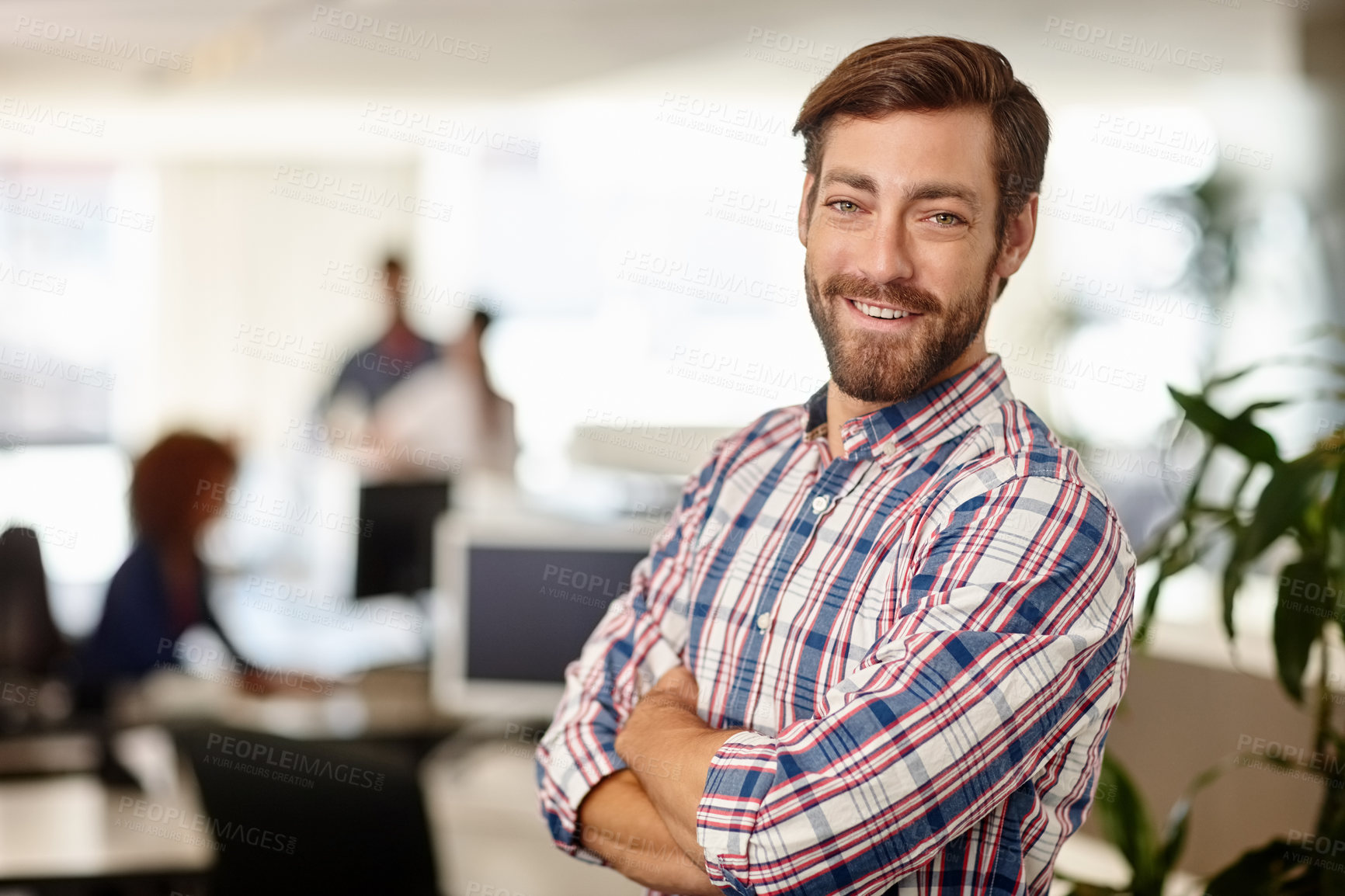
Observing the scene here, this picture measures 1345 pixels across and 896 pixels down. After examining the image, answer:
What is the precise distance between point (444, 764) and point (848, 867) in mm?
1751

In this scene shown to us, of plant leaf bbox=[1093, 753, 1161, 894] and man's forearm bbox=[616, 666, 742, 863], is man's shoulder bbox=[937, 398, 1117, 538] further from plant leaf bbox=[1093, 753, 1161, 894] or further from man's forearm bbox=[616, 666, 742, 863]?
plant leaf bbox=[1093, 753, 1161, 894]

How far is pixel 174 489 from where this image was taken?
3.22m

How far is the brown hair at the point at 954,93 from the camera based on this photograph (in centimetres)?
114

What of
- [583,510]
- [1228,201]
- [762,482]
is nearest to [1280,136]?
[1228,201]

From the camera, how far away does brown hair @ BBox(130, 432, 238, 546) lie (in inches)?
127

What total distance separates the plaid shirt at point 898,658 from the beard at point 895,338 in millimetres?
43

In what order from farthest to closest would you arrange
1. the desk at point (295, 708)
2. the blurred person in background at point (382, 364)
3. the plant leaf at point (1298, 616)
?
1. the blurred person in background at point (382, 364)
2. the desk at point (295, 708)
3. the plant leaf at point (1298, 616)

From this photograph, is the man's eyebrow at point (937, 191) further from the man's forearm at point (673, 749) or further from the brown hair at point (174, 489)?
the brown hair at point (174, 489)

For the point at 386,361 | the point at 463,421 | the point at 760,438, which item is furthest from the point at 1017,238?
the point at 386,361

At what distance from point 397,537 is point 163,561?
60 centimetres

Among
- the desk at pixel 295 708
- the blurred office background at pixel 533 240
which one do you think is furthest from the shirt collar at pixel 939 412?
the desk at pixel 295 708

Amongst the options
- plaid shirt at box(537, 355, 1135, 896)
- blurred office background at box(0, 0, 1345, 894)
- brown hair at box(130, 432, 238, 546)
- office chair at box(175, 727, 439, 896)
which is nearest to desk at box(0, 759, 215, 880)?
office chair at box(175, 727, 439, 896)

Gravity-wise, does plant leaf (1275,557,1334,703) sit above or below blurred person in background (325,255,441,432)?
above

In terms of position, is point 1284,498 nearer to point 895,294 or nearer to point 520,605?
point 895,294
